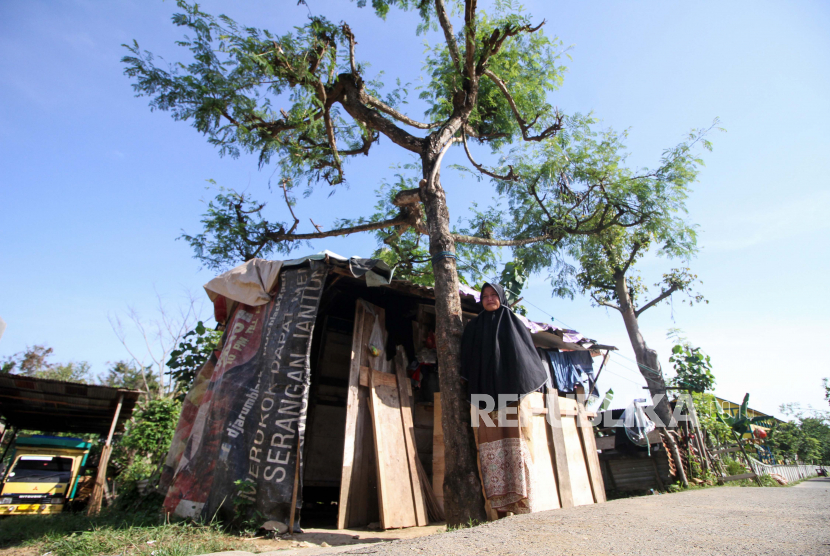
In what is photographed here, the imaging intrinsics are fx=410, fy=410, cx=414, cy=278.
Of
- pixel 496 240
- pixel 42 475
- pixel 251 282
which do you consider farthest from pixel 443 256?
pixel 42 475

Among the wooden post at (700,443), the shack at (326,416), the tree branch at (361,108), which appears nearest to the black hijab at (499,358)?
the shack at (326,416)

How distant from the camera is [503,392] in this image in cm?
485

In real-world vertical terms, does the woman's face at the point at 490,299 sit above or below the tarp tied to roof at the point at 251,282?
below

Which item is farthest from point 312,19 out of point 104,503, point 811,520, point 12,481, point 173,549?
point 12,481

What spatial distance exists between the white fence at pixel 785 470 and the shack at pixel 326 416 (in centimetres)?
804

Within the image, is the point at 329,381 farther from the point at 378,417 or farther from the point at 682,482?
the point at 682,482

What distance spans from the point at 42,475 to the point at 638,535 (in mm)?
13499

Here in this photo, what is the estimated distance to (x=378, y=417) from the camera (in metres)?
5.77

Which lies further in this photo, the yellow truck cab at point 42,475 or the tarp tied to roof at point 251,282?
the yellow truck cab at point 42,475

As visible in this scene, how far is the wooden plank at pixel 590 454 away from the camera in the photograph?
656 cm

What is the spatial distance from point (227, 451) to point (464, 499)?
2.94 meters

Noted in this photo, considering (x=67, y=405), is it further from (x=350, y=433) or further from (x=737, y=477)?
(x=737, y=477)

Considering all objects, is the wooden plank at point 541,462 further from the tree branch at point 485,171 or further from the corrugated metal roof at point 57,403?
the corrugated metal roof at point 57,403

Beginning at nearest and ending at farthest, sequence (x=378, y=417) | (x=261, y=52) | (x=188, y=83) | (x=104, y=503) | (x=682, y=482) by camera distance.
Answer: (x=378, y=417)
(x=261, y=52)
(x=188, y=83)
(x=682, y=482)
(x=104, y=503)
